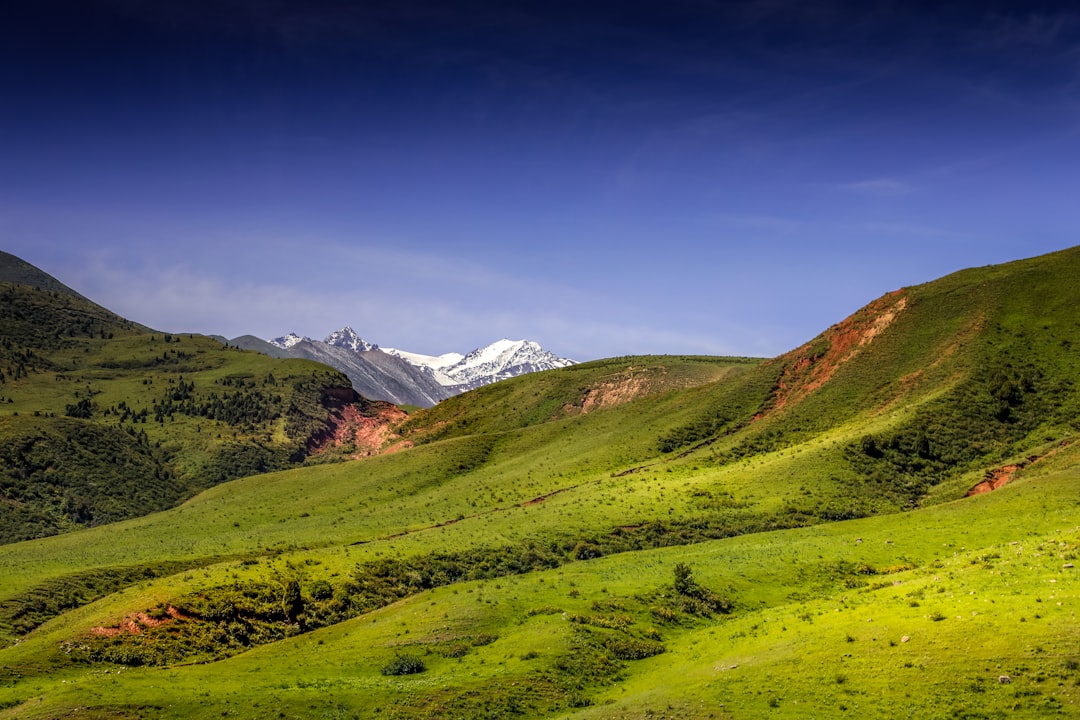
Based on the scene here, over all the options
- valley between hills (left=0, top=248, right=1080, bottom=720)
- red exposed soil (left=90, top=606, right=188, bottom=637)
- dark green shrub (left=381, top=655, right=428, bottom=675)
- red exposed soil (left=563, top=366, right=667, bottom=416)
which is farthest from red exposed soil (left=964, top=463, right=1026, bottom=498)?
red exposed soil (left=563, top=366, right=667, bottom=416)

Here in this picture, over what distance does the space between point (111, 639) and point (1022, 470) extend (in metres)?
72.8

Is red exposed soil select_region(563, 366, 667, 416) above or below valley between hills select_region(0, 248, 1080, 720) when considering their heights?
above

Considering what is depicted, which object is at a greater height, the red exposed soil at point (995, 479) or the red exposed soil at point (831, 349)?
the red exposed soil at point (831, 349)

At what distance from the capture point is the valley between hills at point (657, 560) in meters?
34.1

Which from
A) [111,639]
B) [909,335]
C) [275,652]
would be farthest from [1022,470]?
[111,639]

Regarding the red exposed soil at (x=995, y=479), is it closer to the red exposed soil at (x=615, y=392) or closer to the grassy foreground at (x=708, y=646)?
the grassy foreground at (x=708, y=646)

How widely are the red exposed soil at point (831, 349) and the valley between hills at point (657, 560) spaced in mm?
631

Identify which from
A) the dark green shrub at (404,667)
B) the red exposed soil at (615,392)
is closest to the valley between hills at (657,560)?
the dark green shrub at (404,667)

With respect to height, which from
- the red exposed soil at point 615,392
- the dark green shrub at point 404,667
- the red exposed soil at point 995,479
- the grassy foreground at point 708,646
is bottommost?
the dark green shrub at point 404,667

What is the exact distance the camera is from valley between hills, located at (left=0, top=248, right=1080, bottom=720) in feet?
112

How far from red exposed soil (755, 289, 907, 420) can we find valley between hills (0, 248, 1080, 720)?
0.63 m

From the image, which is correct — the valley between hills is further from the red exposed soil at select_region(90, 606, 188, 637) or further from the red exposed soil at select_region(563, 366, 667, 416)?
the red exposed soil at select_region(563, 366, 667, 416)

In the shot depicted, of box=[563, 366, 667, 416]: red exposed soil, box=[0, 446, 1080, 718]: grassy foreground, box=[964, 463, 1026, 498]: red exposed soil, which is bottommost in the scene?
box=[0, 446, 1080, 718]: grassy foreground

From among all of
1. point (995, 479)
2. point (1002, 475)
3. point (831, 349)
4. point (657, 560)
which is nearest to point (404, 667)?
point (657, 560)
